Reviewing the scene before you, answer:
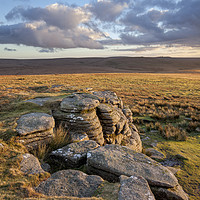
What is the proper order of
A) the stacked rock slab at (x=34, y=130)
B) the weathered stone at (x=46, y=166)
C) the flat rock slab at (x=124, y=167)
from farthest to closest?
the stacked rock slab at (x=34, y=130) → the weathered stone at (x=46, y=166) → the flat rock slab at (x=124, y=167)

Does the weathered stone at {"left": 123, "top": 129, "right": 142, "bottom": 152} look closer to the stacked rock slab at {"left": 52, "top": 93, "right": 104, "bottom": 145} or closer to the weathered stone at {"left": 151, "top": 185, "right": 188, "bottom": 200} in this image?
the stacked rock slab at {"left": 52, "top": 93, "right": 104, "bottom": 145}

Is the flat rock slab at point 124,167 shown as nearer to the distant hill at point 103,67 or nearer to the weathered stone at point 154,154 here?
the weathered stone at point 154,154

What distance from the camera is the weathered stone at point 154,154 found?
8.10m

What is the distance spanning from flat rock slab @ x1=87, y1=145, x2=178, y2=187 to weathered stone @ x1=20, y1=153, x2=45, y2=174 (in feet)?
4.74

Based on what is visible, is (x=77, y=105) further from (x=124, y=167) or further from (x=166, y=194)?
(x=166, y=194)

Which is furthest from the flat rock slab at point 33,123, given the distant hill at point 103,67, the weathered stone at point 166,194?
the distant hill at point 103,67

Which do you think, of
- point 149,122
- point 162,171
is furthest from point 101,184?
point 149,122

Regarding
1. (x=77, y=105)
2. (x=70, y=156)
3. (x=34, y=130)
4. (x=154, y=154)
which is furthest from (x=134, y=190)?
(x=154, y=154)

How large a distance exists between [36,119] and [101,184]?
3.76 meters

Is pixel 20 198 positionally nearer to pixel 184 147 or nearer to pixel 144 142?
pixel 144 142

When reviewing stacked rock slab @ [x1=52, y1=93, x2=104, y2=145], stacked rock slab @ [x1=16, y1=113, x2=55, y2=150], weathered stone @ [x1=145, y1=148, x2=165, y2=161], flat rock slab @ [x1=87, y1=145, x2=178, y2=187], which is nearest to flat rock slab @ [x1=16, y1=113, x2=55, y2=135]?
stacked rock slab @ [x1=16, y1=113, x2=55, y2=150]

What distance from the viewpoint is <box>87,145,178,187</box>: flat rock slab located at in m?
4.13

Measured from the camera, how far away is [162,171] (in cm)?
455

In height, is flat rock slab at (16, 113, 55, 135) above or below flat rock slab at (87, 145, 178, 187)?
above
